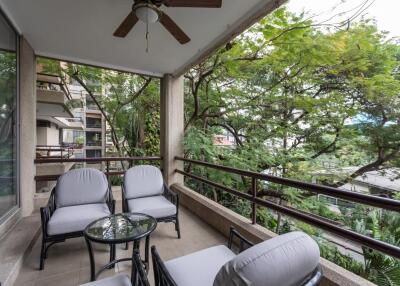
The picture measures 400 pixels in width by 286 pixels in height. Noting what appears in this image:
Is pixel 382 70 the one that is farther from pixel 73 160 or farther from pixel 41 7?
pixel 73 160

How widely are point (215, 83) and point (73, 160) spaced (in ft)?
12.0

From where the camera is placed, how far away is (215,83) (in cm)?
567

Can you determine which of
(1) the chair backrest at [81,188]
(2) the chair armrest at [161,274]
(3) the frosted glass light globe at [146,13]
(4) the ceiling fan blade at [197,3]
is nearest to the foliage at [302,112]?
(4) the ceiling fan blade at [197,3]

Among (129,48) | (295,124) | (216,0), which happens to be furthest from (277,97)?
(216,0)

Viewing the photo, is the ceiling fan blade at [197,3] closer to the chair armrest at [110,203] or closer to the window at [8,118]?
the window at [8,118]

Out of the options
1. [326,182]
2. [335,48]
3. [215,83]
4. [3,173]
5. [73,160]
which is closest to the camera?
[3,173]

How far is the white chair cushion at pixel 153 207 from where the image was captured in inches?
105

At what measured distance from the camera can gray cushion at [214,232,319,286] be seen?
0.82 m

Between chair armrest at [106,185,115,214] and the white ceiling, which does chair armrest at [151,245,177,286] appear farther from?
the white ceiling

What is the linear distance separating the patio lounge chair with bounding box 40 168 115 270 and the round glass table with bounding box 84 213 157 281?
36 centimetres

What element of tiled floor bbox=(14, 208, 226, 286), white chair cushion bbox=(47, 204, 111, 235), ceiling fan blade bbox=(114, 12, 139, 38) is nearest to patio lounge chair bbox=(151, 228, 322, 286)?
tiled floor bbox=(14, 208, 226, 286)

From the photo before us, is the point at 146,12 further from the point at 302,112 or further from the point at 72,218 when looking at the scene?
the point at 302,112

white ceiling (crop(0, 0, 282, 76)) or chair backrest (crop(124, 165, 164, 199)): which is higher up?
white ceiling (crop(0, 0, 282, 76))

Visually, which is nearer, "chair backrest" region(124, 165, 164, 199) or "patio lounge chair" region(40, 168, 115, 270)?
"patio lounge chair" region(40, 168, 115, 270)
